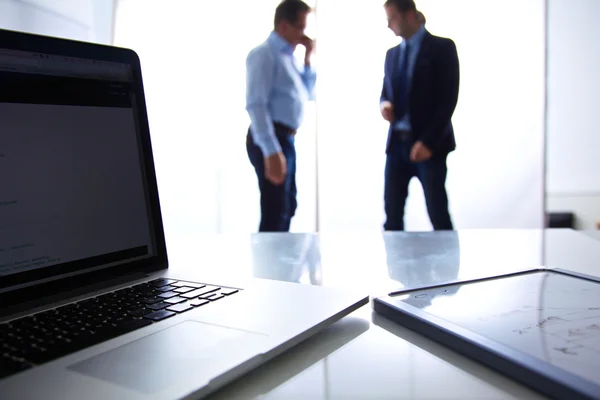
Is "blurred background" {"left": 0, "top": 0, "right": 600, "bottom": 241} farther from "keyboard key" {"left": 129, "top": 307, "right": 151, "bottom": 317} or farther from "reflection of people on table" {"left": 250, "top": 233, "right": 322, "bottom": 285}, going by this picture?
"keyboard key" {"left": 129, "top": 307, "right": 151, "bottom": 317}

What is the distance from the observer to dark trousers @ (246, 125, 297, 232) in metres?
3.12

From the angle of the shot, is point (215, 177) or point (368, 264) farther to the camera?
point (215, 177)

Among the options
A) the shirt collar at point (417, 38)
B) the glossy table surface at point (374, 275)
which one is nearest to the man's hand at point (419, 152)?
the shirt collar at point (417, 38)

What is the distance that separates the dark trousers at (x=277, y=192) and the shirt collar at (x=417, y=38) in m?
0.93

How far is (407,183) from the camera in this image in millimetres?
3051

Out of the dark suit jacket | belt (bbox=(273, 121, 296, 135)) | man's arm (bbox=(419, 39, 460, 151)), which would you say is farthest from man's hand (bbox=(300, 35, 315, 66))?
man's arm (bbox=(419, 39, 460, 151))

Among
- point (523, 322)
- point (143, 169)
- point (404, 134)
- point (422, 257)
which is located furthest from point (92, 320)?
point (404, 134)

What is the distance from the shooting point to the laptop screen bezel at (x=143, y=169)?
1.71 ft

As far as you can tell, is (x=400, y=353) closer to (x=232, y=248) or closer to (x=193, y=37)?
(x=232, y=248)

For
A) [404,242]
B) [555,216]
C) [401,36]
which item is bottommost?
[555,216]

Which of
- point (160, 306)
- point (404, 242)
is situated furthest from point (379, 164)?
point (160, 306)

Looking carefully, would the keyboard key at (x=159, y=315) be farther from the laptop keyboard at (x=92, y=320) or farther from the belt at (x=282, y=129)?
the belt at (x=282, y=129)

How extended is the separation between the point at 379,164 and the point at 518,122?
0.84m

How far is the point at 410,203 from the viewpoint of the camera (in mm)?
3049
